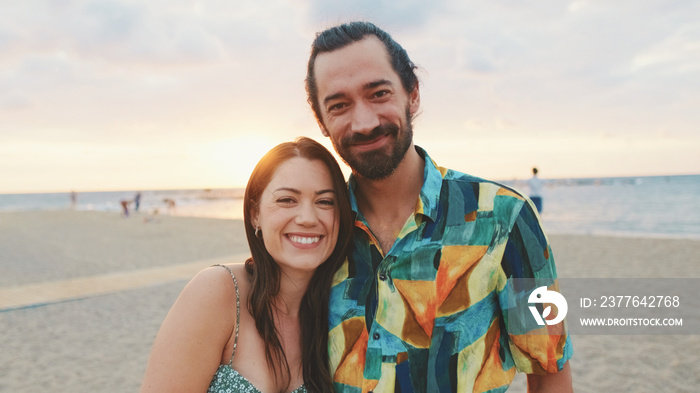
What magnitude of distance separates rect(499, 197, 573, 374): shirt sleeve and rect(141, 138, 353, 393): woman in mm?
877

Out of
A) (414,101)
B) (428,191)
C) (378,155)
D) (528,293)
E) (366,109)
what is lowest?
(528,293)

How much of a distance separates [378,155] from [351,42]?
2.13ft

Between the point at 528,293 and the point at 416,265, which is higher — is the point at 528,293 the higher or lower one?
the lower one

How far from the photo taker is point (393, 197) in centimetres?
251

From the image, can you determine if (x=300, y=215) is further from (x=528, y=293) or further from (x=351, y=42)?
(x=528, y=293)

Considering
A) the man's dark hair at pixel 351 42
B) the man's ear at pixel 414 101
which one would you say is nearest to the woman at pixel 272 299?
the man's dark hair at pixel 351 42

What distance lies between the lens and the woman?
2.21 metres

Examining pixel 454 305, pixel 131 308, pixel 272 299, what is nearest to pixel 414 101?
pixel 454 305

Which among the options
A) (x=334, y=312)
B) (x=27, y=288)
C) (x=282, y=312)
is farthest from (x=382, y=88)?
(x=27, y=288)

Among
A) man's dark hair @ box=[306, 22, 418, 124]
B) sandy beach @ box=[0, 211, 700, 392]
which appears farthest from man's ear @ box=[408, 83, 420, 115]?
sandy beach @ box=[0, 211, 700, 392]

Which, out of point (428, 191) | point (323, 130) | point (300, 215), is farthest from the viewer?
point (323, 130)

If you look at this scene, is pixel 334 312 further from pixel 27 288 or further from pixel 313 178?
pixel 27 288

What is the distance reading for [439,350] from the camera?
2.09m

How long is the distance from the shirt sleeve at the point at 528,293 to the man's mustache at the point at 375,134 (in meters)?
0.77
